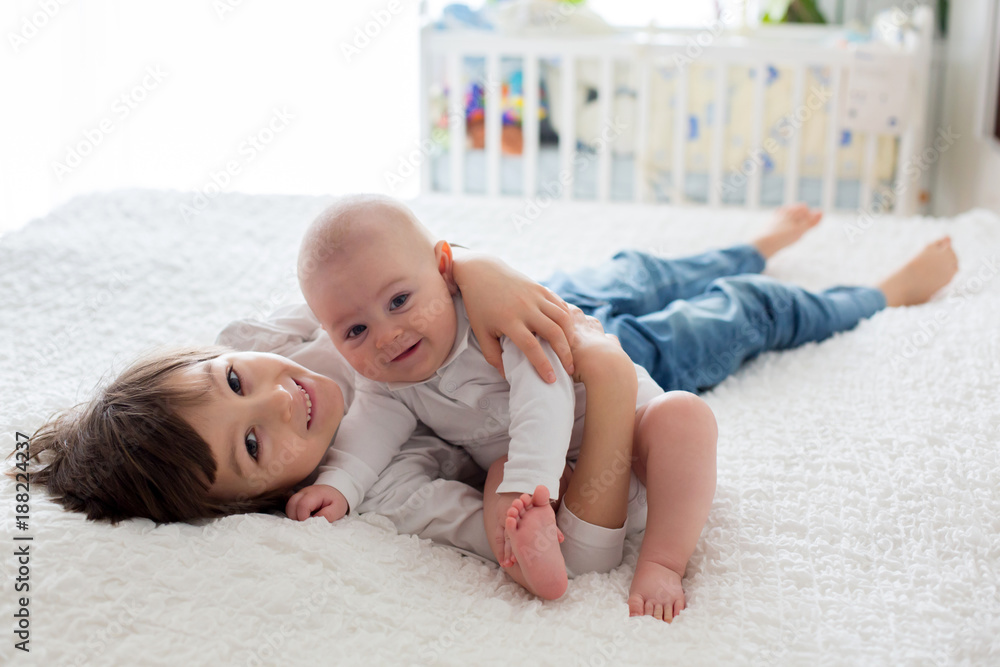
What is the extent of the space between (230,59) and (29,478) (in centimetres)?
260

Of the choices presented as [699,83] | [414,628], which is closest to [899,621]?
[414,628]

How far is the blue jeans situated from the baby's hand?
0.50 metres

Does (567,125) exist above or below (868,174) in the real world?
above

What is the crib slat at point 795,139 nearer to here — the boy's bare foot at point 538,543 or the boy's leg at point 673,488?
the boy's leg at point 673,488

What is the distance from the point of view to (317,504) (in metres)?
0.91

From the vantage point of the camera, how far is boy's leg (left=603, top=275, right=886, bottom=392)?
1231 mm

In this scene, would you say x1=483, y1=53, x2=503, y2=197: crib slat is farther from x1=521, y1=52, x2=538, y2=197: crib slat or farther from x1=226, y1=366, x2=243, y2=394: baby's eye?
x1=226, y1=366, x2=243, y2=394: baby's eye

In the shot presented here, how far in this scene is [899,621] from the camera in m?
0.74

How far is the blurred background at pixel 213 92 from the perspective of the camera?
282cm

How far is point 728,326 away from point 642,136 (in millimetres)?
1869

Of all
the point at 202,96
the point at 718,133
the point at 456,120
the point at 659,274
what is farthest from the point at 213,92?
the point at 659,274

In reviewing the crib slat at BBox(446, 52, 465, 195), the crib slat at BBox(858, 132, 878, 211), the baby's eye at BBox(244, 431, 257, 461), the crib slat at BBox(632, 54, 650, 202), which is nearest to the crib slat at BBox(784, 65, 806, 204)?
the crib slat at BBox(858, 132, 878, 211)

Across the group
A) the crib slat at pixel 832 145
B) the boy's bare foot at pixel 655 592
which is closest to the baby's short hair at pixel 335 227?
the boy's bare foot at pixel 655 592

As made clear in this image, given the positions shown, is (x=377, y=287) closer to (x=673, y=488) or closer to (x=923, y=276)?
(x=673, y=488)
